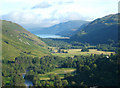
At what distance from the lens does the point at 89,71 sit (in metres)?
143

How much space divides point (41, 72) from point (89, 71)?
6900cm

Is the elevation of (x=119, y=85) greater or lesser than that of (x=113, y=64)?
lesser

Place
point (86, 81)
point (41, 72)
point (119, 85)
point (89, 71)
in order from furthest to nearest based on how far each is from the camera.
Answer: point (41, 72) → point (89, 71) → point (86, 81) → point (119, 85)

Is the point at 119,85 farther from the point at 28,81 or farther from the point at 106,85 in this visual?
the point at 28,81

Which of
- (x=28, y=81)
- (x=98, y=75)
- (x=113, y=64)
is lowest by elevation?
(x=28, y=81)

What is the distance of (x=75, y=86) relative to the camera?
12269cm

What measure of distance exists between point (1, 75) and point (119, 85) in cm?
12776

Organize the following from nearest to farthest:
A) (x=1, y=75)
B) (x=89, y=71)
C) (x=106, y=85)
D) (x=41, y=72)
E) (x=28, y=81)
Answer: (x=106, y=85) → (x=89, y=71) → (x=28, y=81) → (x=1, y=75) → (x=41, y=72)

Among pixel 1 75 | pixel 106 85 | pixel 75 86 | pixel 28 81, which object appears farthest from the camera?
pixel 1 75

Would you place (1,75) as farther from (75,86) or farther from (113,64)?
(113,64)

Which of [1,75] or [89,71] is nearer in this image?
[89,71]

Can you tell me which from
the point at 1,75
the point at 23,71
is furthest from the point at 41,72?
the point at 1,75

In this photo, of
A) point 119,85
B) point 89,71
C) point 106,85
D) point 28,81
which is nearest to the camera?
point 119,85

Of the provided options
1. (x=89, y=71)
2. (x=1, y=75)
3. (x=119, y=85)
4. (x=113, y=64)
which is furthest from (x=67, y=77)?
(x=1, y=75)
